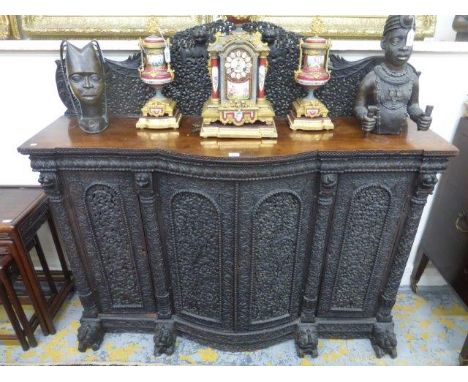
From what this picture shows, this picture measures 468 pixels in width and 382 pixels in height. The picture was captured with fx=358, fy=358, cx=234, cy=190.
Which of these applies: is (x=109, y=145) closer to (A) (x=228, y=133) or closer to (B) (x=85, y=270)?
(A) (x=228, y=133)

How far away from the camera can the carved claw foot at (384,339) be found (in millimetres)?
1691

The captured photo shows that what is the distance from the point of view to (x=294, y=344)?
5.84ft

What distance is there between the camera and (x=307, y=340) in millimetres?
1686

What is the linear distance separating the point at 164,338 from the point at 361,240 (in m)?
1.01

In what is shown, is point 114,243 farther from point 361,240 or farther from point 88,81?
point 361,240

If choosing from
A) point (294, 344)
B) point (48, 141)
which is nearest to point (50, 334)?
point (48, 141)

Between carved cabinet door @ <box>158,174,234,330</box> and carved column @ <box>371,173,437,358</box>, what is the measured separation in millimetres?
710

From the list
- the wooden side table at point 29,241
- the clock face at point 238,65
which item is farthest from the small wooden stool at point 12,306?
the clock face at point 238,65

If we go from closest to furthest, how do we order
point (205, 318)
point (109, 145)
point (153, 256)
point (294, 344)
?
1. point (109, 145)
2. point (153, 256)
3. point (205, 318)
4. point (294, 344)

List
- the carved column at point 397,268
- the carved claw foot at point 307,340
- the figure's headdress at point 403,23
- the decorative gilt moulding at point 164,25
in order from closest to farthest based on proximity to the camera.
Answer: the figure's headdress at point 403,23
the carved column at point 397,268
the decorative gilt moulding at point 164,25
the carved claw foot at point 307,340

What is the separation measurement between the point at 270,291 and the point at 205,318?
34 cm

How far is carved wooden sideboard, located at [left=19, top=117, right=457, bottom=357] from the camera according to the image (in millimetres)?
1304

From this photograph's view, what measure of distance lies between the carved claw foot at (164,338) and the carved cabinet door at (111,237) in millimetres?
91

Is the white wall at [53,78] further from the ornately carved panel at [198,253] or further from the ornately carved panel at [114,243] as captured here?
the ornately carved panel at [198,253]
